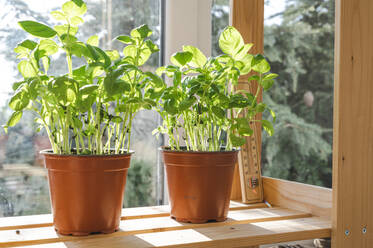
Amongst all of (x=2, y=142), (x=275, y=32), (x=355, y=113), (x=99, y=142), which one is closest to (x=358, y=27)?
(x=355, y=113)

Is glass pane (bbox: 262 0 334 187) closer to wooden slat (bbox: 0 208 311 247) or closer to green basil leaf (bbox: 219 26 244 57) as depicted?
wooden slat (bbox: 0 208 311 247)

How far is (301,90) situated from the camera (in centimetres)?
339

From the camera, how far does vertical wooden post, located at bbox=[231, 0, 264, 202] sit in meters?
1.24

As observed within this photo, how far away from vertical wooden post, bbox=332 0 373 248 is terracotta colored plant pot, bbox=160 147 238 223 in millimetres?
260

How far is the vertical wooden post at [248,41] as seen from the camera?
4.06ft

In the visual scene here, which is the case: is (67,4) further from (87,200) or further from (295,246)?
(295,246)

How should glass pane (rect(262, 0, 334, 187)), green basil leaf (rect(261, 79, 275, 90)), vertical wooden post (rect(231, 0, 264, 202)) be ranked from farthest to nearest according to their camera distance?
glass pane (rect(262, 0, 334, 187)) < vertical wooden post (rect(231, 0, 264, 202)) < green basil leaf (rect(261, 79, 275, 90))

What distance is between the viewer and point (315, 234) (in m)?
0.94

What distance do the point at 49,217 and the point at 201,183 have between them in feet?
1.35

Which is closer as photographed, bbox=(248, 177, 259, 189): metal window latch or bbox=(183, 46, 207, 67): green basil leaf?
bbox=(183, 46, 207, 67): green basil leaf

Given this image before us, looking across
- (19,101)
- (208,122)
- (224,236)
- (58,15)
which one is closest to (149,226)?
(224,236)

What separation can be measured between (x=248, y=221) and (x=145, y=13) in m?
0.83

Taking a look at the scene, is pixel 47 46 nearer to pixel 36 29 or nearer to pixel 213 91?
pixel 36 29

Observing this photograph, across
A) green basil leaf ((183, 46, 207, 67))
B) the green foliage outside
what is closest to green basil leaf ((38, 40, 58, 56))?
green basil leaf ((183, 46, 207, 67))
